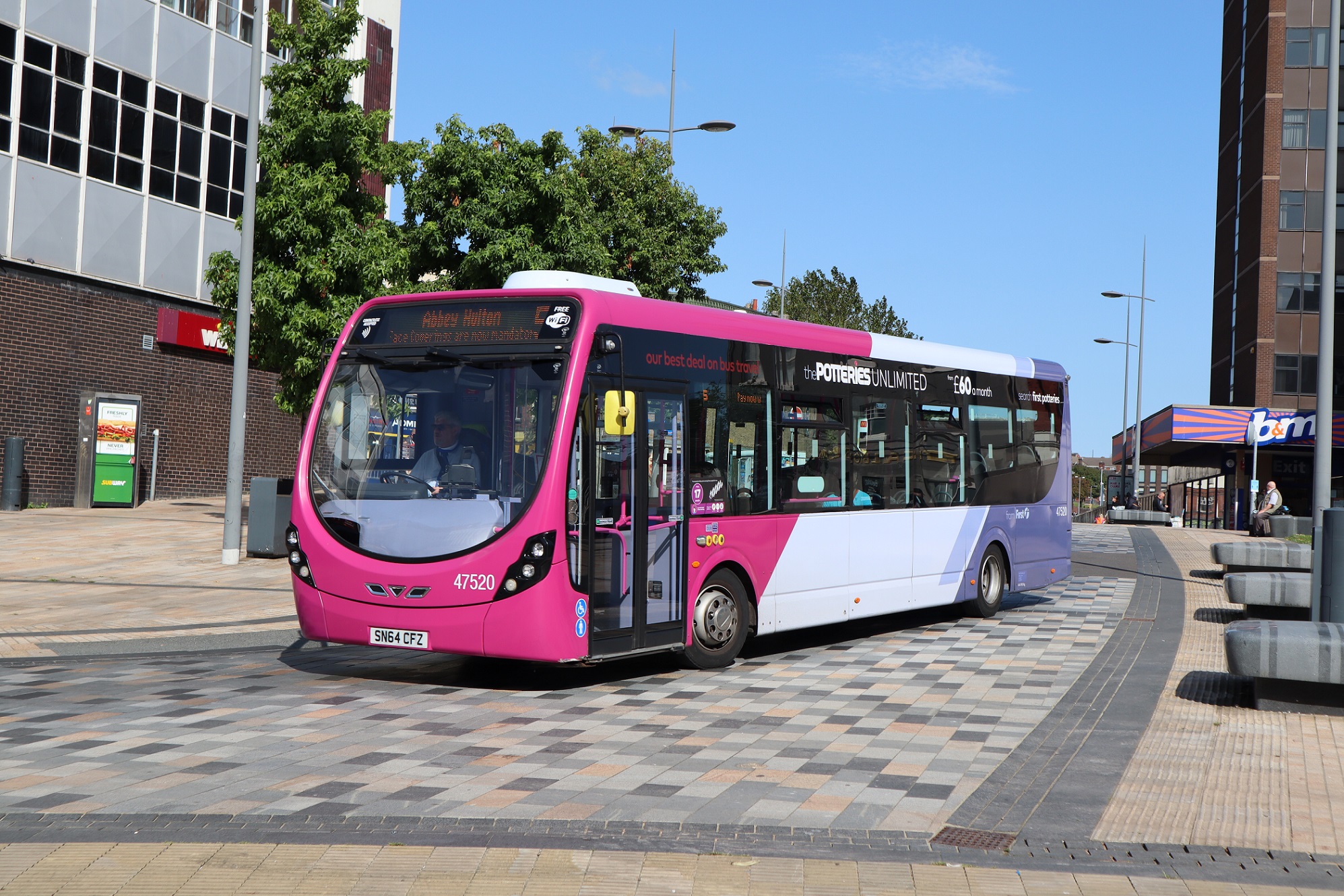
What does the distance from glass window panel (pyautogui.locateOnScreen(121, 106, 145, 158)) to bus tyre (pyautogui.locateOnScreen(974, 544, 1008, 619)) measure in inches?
810

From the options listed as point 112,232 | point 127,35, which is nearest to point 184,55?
point 127,35

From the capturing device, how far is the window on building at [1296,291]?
55.8 meters

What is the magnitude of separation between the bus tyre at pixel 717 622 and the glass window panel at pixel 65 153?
796 inches

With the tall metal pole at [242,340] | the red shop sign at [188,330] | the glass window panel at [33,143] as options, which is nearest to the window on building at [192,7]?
the glass window panel at [33,143]

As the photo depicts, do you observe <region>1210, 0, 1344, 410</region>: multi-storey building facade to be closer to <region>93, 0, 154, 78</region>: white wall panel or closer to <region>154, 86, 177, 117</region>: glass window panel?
<region>154, 86, 177, 117</region>: glass window panel

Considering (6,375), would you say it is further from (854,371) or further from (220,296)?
(854,371)

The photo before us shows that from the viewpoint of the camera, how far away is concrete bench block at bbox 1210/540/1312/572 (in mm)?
17391

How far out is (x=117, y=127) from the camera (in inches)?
1078

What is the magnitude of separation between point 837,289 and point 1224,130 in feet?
83.6

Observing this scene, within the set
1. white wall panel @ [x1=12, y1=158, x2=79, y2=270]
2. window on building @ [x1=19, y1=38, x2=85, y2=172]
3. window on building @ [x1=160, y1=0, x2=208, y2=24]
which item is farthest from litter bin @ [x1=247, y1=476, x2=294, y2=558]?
window on building @ [x1=160, y1=0, x2=208, y2=24]

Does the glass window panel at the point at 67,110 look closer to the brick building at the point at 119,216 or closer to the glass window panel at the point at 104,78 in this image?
the brick building at the point at 119,216

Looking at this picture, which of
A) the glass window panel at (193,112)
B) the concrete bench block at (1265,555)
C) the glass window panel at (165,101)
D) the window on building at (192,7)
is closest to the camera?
the concrete bench block at (1265,555)

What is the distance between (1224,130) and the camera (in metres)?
65.3

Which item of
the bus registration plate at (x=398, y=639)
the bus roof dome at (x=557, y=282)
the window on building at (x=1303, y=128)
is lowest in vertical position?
the bus registration plate at (x=398, y=639)
